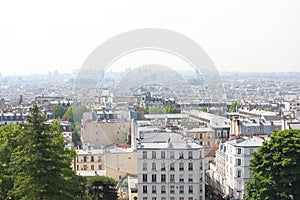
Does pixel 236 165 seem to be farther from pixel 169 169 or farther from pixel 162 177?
pixel 162 177

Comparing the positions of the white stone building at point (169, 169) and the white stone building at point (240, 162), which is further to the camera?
the white stone building at point (240, 162)

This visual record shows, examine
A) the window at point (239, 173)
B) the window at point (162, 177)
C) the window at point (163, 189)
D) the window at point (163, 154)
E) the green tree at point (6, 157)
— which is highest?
the green tree at point (6, 157)

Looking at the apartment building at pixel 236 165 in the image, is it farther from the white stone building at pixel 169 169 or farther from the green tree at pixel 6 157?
the green tree at pixel 6 157

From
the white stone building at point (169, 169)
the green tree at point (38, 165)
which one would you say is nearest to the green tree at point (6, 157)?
the green tree at point (38, 165)

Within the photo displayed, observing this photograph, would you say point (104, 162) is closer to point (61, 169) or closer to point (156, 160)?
point (156, 160)

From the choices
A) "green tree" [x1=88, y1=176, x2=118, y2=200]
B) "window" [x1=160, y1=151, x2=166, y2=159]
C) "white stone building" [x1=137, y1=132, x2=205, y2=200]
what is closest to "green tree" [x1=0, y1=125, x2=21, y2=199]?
"green tree" [x1=88, y1=176, x2=118, y2=200]

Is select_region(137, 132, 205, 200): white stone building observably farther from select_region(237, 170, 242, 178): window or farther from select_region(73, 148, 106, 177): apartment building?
select_region(73, 148, 106, 177): apartment building
